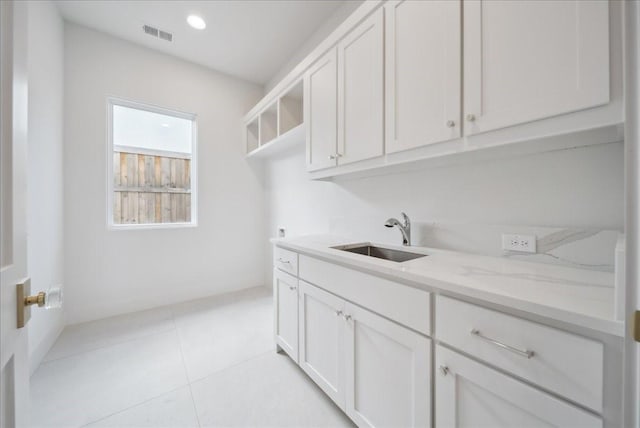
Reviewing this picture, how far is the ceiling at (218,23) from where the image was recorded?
2174 millimetres

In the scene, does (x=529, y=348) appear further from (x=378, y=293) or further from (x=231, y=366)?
(x=231, y=366)

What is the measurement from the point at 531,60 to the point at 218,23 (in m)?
2.63

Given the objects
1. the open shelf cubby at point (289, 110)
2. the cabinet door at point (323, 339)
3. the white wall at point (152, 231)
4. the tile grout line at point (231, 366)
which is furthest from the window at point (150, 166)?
the cabinet door at point (323, 339)

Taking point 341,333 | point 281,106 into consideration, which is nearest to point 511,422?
point 341,333

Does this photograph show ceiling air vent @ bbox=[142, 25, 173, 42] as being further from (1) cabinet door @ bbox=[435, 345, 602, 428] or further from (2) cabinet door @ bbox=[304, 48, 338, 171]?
(1) cabinet door @ bbox=[435, 345, 602, 428]

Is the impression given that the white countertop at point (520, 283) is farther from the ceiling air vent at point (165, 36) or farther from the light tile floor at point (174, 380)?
the ceiling air vent at point (165, 36)

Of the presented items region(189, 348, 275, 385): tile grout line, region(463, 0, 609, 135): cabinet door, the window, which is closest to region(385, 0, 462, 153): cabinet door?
region(463, 0, 609, 135): cabinet door

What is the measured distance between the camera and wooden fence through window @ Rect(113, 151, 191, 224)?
269 centimetres

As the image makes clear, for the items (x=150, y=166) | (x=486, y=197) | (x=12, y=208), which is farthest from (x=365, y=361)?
(x=150, y=166)

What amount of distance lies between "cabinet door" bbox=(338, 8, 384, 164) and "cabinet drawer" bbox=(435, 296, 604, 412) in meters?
0.96

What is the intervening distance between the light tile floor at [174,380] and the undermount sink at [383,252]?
0.92 metres

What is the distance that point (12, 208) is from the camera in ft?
1.94

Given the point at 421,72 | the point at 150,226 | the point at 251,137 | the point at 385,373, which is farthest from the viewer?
the point at 251,137

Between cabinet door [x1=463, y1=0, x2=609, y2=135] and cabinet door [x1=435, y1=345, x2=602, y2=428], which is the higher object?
cabinet door [x1=463, y1=0, x2=609, y2=135]
